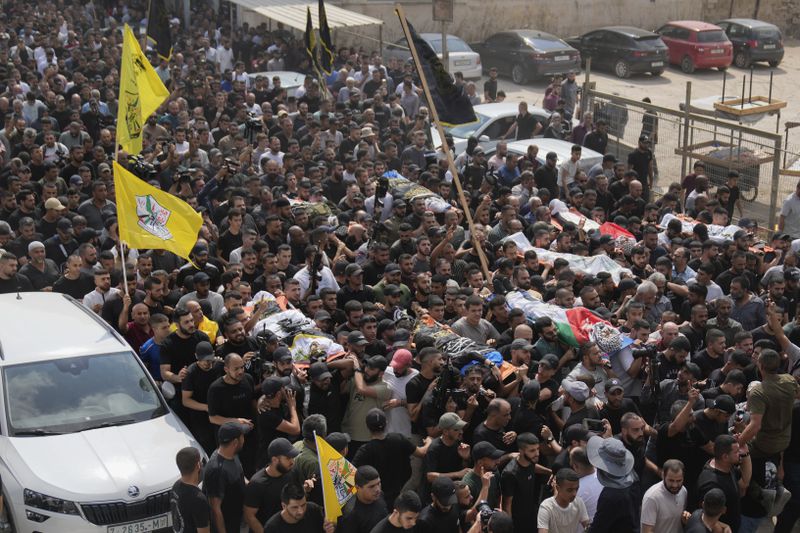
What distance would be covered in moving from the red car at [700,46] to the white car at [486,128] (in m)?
13.2

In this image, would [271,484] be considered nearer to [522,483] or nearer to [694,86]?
[522,483]

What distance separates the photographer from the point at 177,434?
8.68 m

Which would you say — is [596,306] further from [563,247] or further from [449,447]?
[449,447]

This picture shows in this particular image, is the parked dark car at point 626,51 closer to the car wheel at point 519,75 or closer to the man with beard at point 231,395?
the car wheel at point 519,75

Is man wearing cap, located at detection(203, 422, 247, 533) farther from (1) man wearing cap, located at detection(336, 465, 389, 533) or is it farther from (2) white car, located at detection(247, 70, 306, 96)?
(2) white car, located at detection(247, 70, 306, 96)

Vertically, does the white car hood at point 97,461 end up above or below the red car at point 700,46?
above

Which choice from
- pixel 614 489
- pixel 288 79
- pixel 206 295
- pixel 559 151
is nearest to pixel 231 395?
pixel 206 295

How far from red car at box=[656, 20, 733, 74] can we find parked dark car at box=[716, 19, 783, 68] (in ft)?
2.94

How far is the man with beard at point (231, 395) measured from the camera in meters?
8.75

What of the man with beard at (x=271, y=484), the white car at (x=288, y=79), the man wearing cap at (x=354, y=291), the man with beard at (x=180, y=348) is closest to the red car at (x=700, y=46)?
the white car at (x=288, y=79)

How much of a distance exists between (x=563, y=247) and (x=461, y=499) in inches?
236

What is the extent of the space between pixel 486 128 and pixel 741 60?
53.3 feet

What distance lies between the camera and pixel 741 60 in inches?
1296

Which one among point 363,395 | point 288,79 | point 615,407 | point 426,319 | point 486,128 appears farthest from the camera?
point 288,79
